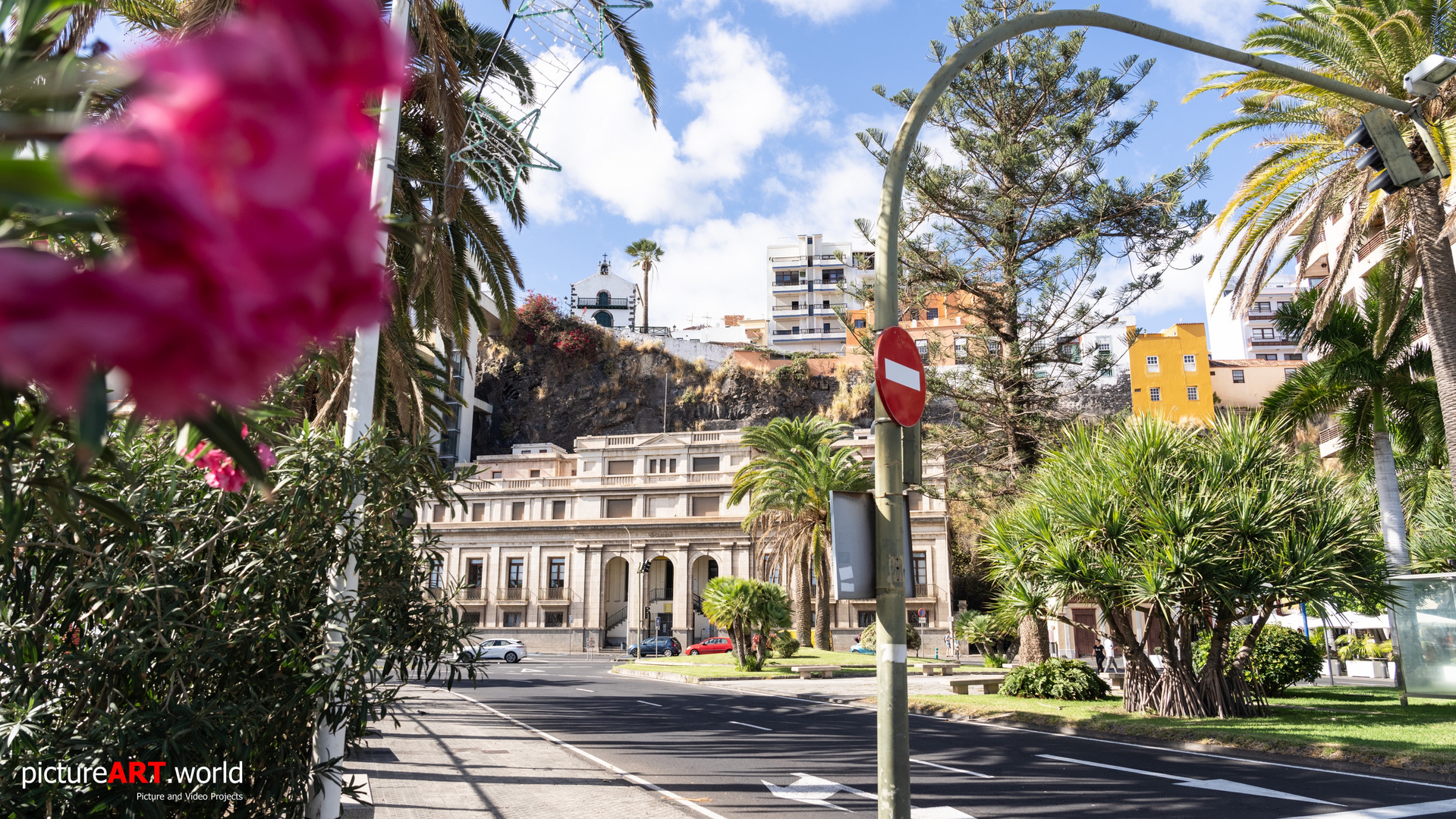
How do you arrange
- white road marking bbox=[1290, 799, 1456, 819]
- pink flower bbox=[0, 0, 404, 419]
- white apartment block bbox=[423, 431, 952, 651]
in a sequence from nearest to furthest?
pink flower bbox=[0, 0, 404, 419] < white road marking bbox=[1290, 799, 1456, 819] < white apartment block bbox=[423, 431, 952, 651]

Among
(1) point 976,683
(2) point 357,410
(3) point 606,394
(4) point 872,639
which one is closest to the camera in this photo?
(2) point 357,410

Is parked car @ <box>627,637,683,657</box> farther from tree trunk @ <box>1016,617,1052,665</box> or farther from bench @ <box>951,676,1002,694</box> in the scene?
bench @ <box>951,676,1002,694</box>

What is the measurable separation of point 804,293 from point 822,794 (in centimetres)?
9191

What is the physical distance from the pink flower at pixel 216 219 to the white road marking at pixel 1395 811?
412 inches

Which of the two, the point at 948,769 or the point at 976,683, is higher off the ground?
the point at 948,769

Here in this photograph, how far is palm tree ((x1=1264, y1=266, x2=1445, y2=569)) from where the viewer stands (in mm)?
21438

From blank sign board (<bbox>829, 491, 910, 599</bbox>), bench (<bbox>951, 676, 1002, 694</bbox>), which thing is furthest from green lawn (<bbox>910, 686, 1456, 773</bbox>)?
blank sign board (<bbox>829, 491, 910, 599</bbox>)

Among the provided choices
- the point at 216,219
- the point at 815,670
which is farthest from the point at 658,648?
the point at 216,219

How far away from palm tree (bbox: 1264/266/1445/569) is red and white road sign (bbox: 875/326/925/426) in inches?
752

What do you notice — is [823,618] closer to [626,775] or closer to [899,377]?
[626,775]

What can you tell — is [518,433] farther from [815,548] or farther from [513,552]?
[815,548]

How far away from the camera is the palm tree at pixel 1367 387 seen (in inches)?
844

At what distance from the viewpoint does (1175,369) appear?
2692 inches

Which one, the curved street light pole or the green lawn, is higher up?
the curved street light pole
